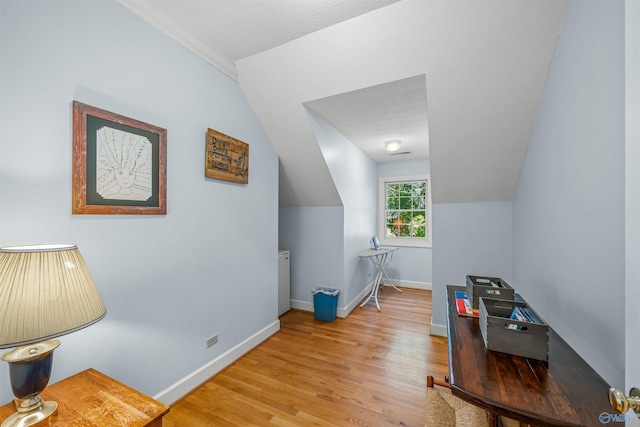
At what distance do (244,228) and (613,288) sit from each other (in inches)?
97.0

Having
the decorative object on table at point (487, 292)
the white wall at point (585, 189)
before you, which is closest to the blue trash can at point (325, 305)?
the decorative object on table at point (487, 292)

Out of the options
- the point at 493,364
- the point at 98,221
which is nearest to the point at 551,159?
the point at 493,364

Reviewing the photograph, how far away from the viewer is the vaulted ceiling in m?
1.72

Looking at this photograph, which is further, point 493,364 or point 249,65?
point 249,65

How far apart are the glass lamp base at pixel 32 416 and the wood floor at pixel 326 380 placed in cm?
88

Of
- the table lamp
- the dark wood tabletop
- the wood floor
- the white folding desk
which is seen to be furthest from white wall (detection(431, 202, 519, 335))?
the table lamp

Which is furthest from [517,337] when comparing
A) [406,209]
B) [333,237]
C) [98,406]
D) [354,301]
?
[406,209]

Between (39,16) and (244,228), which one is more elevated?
(39,16)

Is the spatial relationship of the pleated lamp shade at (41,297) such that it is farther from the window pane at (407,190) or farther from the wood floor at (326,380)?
the window pane at (407,190)

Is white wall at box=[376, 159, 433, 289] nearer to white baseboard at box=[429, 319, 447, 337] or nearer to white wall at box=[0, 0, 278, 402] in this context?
white baseboard at box=[429, 319, 447, 337]

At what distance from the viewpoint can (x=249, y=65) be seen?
2.35 meters

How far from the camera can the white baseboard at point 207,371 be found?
6.15 feet

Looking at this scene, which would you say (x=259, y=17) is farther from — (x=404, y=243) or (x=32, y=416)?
(x=404, y=243)

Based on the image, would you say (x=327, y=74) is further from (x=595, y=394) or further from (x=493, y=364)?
(x=595, y=394)
